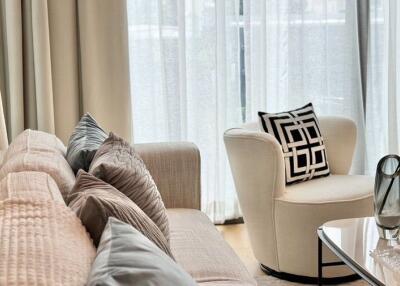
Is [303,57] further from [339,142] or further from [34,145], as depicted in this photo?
[34,145]

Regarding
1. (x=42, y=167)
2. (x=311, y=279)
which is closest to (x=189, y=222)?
(x=42, y=167)

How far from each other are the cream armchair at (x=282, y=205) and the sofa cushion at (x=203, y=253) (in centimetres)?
53

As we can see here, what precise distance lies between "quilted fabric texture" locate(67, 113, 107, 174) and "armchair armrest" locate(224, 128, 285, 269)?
794 millimetres

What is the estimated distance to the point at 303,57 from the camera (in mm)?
4109

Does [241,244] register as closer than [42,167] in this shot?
No

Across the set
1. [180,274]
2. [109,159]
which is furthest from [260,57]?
[180,274]

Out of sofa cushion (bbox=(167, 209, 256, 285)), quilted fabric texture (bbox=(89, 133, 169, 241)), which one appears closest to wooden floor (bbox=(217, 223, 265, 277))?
sofa cushion (bbox=(167, 209, 256, 285))

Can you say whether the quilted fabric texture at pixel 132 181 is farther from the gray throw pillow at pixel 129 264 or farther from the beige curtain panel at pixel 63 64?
the beige curtain panel at pixel 63 64

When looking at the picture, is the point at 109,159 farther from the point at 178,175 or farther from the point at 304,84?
the point at 304,84

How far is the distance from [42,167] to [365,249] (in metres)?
1.14

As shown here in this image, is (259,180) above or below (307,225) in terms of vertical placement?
above

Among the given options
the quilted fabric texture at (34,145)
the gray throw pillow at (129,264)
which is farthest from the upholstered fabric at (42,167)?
the gray throw pillow at (129,264)

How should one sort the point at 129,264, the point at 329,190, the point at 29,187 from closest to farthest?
A: the point at 129,264
the point at 29,187
the point at 329,190

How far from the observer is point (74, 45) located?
141 inches
